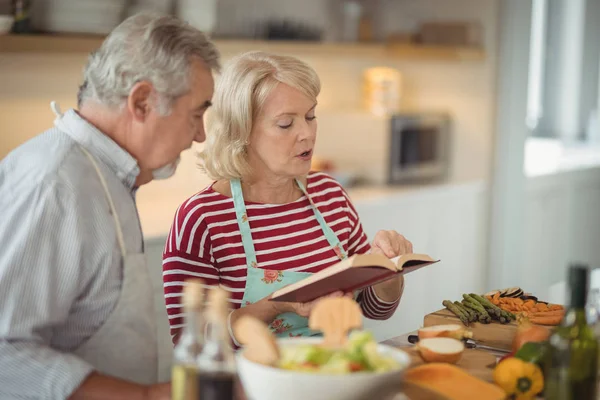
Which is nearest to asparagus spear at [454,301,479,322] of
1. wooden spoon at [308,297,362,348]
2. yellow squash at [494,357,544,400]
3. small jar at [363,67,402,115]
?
yellow squash at [494,357,544,400]

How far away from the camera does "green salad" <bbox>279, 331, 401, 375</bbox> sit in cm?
118

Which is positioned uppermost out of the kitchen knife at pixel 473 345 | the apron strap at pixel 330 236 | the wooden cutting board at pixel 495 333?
the apron strap at pixel 330 236

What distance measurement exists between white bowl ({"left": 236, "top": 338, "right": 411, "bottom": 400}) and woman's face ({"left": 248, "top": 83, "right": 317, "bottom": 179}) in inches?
34.0

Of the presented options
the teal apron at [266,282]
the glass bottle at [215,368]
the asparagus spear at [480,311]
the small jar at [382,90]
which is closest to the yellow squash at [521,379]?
the asparagus spear at [480,311]

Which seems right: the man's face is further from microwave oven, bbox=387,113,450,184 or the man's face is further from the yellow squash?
microwave oven, bbox=387,113,450,184

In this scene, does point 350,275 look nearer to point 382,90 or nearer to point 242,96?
point 242,96

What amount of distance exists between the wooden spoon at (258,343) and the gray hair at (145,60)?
0.53 metres

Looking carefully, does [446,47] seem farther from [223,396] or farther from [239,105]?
[223,396]

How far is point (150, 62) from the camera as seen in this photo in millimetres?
1510

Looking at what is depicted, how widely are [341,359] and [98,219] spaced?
514 millimetres

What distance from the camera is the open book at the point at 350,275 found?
1504 mm

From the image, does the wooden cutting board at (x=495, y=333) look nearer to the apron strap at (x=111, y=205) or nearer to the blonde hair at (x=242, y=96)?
the blonde hair at (x=242, y=96)

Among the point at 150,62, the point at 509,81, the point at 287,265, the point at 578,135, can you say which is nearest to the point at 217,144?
the point at 287,265

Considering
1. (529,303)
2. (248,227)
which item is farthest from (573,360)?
(248,227)
